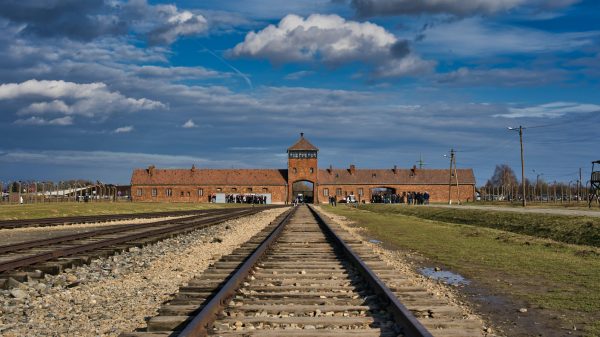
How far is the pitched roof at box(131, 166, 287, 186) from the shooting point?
106 meters

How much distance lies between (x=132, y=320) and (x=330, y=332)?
2.26 meters

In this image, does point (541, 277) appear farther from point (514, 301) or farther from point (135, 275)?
point (135, 275)

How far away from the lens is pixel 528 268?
1149cm

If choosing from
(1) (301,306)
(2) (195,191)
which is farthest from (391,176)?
(1) (301,306)

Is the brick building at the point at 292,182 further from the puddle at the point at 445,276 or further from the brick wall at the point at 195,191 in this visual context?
the puddle at the point at 445,276

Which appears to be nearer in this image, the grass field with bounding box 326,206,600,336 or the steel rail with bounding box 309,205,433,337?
the steel rail with bounding box 309,205,433,337

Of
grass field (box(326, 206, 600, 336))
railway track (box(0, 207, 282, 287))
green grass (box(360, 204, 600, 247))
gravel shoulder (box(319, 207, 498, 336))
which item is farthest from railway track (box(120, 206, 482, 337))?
green grass (box(360, 204, 600, 247))

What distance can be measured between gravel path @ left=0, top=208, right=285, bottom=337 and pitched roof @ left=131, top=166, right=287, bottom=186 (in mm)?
92528

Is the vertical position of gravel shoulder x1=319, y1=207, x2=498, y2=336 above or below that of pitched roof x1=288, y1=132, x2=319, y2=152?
below

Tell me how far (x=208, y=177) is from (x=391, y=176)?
103 feet

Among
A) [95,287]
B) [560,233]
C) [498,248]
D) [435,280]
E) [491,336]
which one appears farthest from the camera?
[560,233]

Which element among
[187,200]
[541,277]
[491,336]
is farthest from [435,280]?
[187,200]

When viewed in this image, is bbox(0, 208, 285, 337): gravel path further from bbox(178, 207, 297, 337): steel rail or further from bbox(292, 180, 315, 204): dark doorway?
bbox(292, 180, 315, 204): dark doorway

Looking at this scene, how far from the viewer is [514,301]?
795cm
